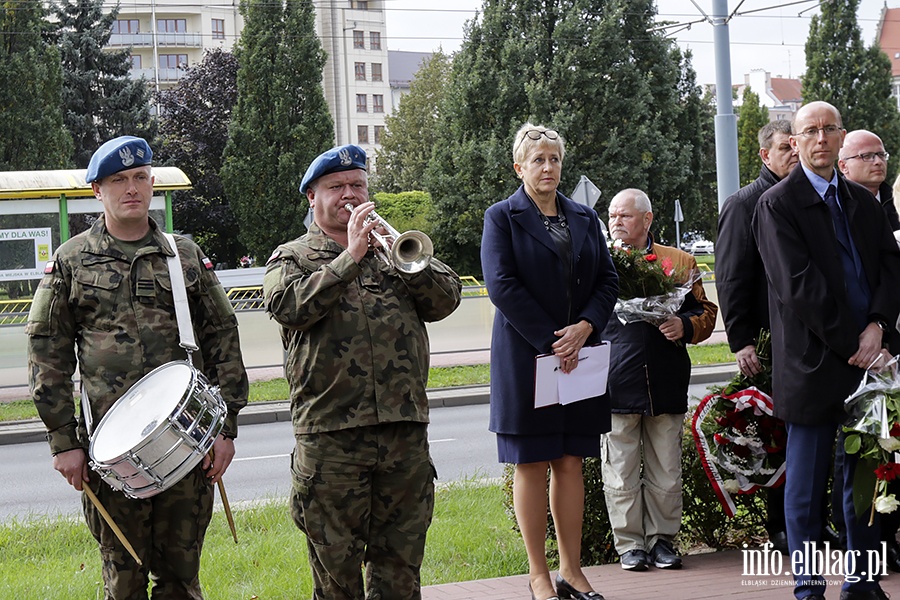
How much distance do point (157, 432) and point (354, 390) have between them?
762 mm

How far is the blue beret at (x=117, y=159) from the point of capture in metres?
4.27

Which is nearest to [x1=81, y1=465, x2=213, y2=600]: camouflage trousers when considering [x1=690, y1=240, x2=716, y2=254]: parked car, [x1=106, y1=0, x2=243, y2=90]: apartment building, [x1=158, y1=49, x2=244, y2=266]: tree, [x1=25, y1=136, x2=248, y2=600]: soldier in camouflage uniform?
[x1=25, y1=136, x2=248, y2=600]: soldier in camouflage uniform

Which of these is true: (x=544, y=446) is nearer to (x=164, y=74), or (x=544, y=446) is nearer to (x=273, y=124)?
(x=273, y=124)

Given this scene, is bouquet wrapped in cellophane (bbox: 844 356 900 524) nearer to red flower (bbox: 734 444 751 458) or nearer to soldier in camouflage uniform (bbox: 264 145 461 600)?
red flower (bbox: 734 444 751 458)

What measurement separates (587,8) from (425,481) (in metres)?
41.2

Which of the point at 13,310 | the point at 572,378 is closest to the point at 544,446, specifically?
the point at 572,378

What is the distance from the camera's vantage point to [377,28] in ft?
327

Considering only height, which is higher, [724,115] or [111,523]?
[724,115]

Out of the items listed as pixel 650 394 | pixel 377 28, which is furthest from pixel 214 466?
pixel 377 28

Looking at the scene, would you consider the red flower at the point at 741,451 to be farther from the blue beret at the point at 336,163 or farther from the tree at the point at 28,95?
the tree at the point at 28,95

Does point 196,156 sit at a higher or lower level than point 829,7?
lower

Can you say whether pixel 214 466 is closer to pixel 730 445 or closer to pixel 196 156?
pixel 730 445

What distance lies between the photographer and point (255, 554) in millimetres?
6309

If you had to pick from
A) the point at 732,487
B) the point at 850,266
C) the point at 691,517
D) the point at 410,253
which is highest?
the point at 410,253
